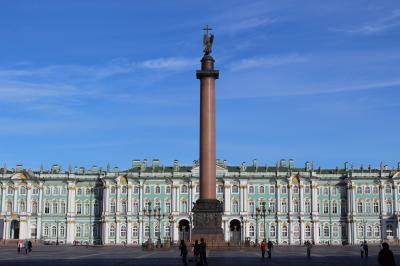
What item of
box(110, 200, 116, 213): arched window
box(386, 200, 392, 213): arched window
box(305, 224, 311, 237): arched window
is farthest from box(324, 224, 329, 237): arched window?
box(110, 200, 116, 213): arched window

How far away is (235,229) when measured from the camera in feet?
366

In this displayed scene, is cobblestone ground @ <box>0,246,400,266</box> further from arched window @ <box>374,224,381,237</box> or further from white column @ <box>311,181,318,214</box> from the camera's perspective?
arched window @ <box>374,224,381,237</box>

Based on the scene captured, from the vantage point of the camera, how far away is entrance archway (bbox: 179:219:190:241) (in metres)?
111

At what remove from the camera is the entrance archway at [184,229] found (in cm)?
11100

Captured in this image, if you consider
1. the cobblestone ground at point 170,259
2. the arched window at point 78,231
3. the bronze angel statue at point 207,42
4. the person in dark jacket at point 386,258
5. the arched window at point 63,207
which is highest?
the bronze angel statue at point 207,42

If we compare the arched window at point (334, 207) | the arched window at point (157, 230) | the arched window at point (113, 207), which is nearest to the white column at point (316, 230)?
the arched window at point (334, 207)

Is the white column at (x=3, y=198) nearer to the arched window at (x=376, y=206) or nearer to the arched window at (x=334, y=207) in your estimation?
the arched window at (x=334, y=207)

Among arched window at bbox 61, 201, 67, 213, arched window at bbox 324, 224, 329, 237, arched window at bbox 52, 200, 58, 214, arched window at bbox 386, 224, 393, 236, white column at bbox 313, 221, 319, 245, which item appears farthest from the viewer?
arched window at bbox 61, 201, 67, 213

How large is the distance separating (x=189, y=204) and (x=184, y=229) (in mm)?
4383

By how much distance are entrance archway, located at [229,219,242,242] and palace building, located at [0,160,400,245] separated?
171 mm

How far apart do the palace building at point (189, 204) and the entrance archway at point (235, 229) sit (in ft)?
0.56

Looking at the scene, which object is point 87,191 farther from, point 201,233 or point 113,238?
point 201,233

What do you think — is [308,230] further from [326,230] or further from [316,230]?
[326,230]

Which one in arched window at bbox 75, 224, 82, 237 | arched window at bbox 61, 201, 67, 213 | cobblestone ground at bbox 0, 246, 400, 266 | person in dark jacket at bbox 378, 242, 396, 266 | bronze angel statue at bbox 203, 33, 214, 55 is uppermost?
bronze angel statue at bbox 203, 33, 214, 55
